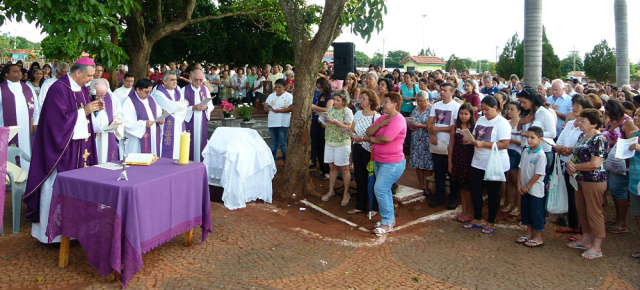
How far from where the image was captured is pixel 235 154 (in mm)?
7500

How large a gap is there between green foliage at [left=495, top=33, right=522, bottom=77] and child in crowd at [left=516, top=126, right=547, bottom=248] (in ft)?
100

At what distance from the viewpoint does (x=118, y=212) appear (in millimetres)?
4391

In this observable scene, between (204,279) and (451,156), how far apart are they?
4.09m

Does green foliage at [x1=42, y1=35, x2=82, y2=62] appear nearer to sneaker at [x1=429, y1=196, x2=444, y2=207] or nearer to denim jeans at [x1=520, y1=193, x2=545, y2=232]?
sneaker at [x1=429, y1=196, x2=444, y2=207]

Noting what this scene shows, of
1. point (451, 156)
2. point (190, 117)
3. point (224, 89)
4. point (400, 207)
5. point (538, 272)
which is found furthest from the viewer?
point (224, 89)

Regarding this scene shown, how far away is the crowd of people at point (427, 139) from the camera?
5.68 m

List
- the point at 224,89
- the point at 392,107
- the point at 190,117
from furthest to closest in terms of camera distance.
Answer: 1. the point at 224,89
2. the point at 190,117
3. the point at 392,107

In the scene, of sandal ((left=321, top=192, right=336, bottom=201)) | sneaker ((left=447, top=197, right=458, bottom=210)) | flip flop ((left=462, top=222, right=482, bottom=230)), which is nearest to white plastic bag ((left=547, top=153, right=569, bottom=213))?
flip flop ((left=462, top=222, right=482, bottom=230))

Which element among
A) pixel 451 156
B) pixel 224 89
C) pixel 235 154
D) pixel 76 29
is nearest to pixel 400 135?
pixel 451 156

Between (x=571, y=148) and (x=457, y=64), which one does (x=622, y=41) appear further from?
(x=457, y=64)

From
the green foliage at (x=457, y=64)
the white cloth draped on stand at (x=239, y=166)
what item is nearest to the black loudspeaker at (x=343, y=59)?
the white cloth draped on stand at (x=239, y=166)

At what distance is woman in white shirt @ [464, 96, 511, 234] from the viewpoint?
21.5ft

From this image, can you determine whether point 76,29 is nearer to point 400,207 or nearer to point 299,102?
point 299,102

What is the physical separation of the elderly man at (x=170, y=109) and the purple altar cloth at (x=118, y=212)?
325 centimetres
